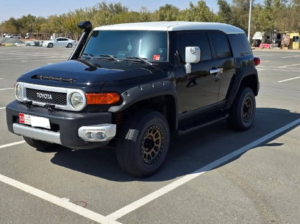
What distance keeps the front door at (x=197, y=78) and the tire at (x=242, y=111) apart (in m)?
0.68

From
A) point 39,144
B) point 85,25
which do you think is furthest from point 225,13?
point 39,144

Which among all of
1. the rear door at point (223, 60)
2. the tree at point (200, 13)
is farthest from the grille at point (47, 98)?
the tree at point (200, 13)

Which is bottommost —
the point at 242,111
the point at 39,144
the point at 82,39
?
the point at 39,144

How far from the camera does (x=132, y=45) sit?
5.22 meters

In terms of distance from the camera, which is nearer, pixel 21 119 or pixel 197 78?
pixel 21 119

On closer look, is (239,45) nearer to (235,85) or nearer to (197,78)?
(235,85)

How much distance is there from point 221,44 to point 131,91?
251 cm

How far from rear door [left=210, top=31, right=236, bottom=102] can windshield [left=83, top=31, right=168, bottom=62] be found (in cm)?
123

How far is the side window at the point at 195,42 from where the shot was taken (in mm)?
5219

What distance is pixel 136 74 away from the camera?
4434 mm

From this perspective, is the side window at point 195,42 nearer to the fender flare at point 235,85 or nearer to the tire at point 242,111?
the fender flare at point 235,85

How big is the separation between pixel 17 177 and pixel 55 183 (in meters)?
0.53

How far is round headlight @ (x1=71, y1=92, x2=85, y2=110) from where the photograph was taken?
410 centimetres

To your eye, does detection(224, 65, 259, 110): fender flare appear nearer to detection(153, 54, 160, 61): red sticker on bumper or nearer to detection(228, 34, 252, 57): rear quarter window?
detection(228, 34, 252, 57): rear quarter window
